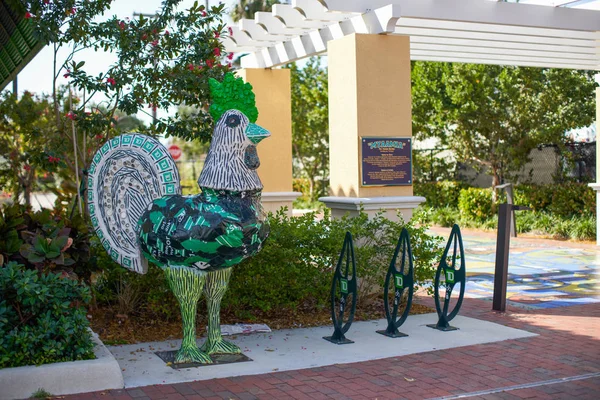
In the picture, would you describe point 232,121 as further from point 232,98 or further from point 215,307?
point 215,307

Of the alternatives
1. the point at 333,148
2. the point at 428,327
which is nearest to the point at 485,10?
the point at 333,148

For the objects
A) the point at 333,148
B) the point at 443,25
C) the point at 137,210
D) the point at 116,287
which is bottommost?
the point at 116,287

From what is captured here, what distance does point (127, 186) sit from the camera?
5.96 m

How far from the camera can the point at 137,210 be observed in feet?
19.5

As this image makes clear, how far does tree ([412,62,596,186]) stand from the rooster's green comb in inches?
521

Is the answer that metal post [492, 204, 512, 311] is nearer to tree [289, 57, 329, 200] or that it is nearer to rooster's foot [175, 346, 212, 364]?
rooster's foot [175, 346, 212, 364]

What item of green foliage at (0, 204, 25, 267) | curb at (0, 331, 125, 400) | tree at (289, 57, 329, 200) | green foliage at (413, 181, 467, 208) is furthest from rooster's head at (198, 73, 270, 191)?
tree at (289, 57, 329, 200)

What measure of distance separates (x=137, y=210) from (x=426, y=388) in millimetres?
2854

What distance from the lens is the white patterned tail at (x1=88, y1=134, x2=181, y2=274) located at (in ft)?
19.1

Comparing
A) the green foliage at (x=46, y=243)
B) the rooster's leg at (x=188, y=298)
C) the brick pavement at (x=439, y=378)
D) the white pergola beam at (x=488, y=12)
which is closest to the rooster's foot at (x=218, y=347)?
the rooster's leg at (x=188, y=298)

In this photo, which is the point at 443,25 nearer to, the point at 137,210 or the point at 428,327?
the point at 428,327

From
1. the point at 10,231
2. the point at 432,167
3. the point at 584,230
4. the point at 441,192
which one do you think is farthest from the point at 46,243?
the point at 432,167

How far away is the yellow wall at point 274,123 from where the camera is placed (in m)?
12.4

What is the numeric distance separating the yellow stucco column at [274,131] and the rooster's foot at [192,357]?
644 cm
